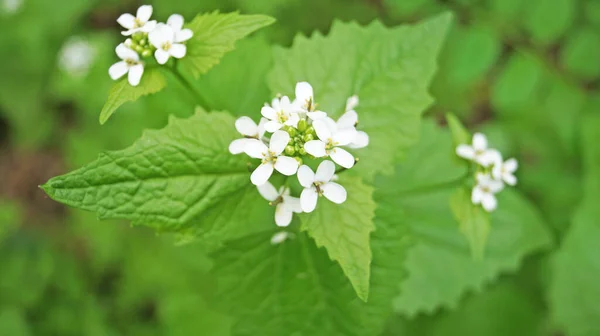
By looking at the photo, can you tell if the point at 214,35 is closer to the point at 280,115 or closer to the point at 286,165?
the point at 280,115

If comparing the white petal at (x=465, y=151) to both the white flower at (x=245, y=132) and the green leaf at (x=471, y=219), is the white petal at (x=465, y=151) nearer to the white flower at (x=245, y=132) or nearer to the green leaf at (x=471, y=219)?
the green leaf at (x=471, y=219)

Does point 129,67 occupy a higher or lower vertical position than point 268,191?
higher

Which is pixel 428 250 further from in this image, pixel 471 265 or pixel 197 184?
pixel 197 184

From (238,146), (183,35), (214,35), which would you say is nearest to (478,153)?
(238,146)

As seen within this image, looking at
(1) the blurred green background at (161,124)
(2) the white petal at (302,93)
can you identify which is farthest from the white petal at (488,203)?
(1) the blurred green background at (161,124)

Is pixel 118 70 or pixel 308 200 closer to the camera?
pixel 308 200

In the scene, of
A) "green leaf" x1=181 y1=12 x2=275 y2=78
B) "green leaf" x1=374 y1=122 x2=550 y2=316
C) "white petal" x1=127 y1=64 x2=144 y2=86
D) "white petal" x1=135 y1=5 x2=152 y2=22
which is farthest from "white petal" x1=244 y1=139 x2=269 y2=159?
"green leaf" x1=374 y1=122 x2=550 y2=316

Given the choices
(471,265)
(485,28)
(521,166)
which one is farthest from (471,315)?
(485,28)
